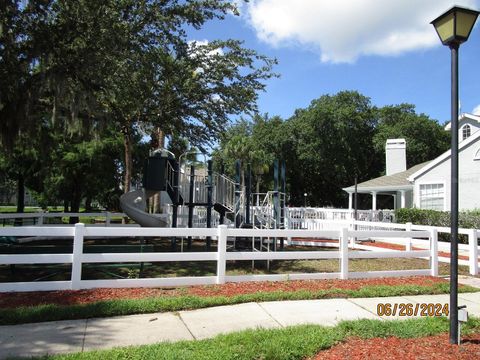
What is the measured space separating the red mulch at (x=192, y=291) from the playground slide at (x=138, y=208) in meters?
A: 9.08

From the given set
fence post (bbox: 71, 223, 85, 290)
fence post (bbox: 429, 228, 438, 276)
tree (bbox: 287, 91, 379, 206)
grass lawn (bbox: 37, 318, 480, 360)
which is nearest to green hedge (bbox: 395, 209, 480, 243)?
fence post (bbox: 429, 228, 438, 276)

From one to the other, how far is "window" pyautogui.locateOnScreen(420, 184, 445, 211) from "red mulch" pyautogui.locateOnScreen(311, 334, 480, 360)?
18.4 m

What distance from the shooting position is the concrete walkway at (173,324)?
4.95 meters

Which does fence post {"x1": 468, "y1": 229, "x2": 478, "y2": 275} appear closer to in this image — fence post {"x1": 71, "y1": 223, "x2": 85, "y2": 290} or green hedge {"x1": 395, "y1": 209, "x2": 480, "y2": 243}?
green hedge {"x1": 395, "y1": 209, "x2": 480, "y2": 243}

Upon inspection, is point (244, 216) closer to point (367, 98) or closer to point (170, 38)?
point (170, 38)

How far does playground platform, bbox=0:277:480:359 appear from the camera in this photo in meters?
4.93

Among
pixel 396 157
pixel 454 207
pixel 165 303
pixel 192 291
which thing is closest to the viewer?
pixel 454 207

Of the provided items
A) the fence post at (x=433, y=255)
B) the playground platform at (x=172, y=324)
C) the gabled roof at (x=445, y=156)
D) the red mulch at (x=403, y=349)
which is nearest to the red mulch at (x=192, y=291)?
the fence post at (x=433, y=255)

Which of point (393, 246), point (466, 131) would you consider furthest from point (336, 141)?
point (393, 246)

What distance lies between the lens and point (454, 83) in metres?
5.45

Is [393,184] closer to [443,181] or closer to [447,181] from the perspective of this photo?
[443,181]

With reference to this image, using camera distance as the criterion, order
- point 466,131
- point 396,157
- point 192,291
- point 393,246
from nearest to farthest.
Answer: point 192,291 < point 393,246 < point 466,131 < point 396,157

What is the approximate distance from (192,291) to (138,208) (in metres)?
9.74
